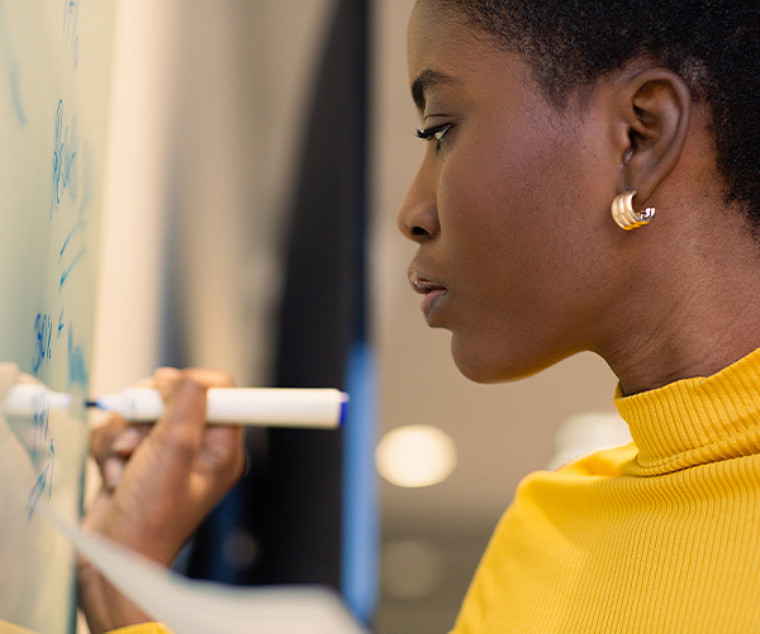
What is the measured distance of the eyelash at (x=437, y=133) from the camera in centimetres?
55

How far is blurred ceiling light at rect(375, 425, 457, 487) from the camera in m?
3.24

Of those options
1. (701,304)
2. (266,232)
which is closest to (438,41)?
(701,304)

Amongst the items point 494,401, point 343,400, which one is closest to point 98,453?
point 343,400

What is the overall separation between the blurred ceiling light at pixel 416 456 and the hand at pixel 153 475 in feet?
8.38

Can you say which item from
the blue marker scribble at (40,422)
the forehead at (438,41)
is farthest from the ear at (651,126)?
the blue marker scribble at (40,422)

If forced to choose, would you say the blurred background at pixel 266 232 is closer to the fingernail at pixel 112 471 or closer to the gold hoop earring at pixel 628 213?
the fingernail at pixel 112 471

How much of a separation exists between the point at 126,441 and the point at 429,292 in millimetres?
278

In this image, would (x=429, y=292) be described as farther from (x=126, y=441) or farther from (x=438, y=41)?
(x=126, y=441)

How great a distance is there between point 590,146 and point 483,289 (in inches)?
4.6

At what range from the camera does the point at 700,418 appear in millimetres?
514

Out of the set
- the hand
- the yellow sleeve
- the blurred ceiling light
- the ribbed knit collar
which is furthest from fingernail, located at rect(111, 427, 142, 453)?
the blurred ceiling light

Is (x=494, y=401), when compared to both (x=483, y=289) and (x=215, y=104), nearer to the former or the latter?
(x=215, y=104)

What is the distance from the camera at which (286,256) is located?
4.78 feet

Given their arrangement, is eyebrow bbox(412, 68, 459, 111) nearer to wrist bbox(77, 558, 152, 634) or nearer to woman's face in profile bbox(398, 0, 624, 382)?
woman's face in profile bbox(398, 0, 624, 382)
